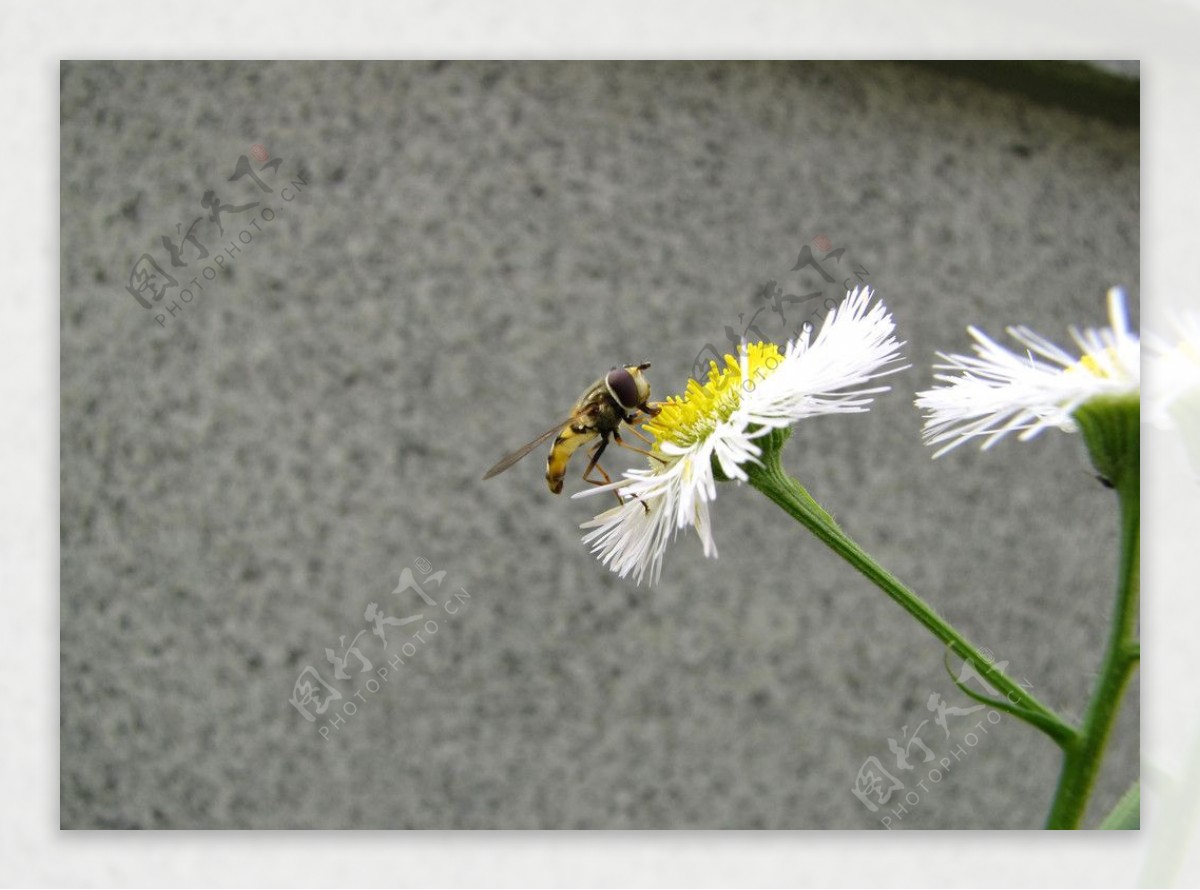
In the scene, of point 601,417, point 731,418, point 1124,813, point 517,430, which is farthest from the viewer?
point 517,430

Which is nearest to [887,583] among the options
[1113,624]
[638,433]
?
[1113,624]

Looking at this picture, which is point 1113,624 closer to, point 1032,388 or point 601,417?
point 1032,388

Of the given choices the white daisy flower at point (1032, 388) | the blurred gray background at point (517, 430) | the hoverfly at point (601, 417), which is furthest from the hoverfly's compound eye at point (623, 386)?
the blurred gray background at point (517, 430)

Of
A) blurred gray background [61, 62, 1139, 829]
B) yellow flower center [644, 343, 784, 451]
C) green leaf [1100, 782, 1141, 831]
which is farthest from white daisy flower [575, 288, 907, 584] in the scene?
blurred gray background [61, 62, 1139, 829]

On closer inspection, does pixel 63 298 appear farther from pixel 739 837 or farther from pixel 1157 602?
pixel 1157 602

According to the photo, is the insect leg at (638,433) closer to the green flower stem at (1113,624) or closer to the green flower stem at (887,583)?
the green flower stem at (887,583)

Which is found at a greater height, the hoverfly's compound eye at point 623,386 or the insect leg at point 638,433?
the hoverfly's compound eye at point 623,386
